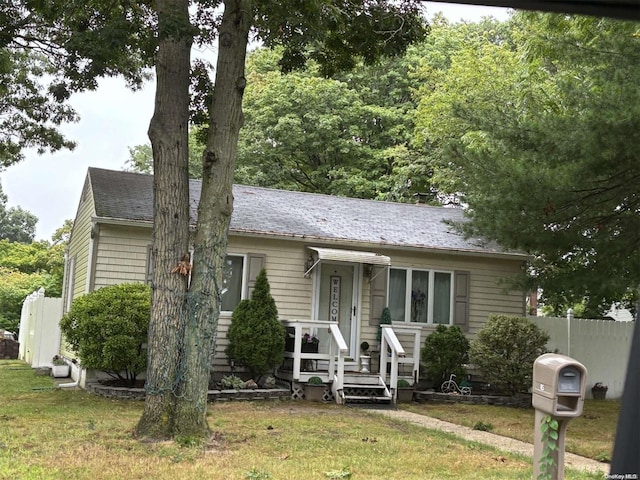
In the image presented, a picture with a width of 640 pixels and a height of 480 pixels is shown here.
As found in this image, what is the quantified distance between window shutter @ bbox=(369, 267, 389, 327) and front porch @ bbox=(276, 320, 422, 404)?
1.85 feet

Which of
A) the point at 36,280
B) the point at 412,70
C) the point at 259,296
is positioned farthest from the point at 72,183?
the point at 259,296

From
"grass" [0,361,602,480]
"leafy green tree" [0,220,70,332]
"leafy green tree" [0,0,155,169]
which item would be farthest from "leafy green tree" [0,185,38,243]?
"grass" [0,361,602,480]

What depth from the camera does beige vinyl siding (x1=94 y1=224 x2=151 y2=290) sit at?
12117 millimetres

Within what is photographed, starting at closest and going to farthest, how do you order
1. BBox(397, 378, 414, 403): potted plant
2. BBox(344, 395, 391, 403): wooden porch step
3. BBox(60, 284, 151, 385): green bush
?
BBox(60, 284, 151, 385): green bush, BBox(344, 395, 391, 403): wooden porch step, BBox(397, 378, 414, 403): potted plant

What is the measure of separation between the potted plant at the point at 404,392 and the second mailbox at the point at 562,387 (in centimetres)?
794

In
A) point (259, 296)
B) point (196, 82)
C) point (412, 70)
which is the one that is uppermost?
point (412, 70)

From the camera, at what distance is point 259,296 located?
1219 cm

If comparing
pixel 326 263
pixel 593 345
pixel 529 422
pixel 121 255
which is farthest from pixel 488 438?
pixel 593 345

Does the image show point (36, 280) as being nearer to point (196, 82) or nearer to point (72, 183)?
point (196, 82)

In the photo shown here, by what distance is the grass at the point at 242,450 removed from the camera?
19.5ft

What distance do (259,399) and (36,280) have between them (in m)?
20.2

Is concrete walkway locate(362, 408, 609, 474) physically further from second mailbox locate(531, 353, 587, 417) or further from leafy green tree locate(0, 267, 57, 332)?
leafy green tree locate(0, 267, 57, 332)

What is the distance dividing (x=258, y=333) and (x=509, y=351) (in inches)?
182

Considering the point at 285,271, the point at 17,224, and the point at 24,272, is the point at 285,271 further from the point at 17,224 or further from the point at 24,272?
the point at 17,224
